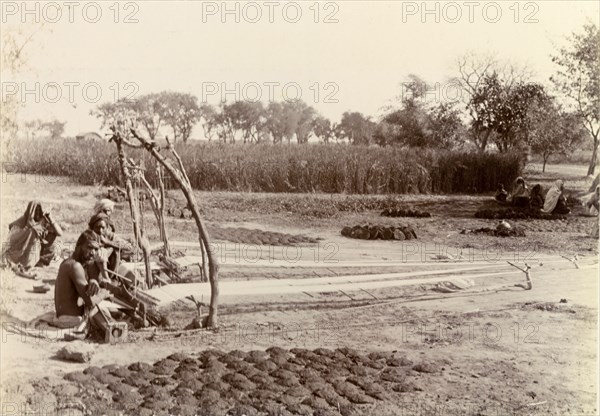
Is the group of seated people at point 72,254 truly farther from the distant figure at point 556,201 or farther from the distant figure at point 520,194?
the distant figure at point 556,201

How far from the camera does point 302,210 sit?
6.26 meters

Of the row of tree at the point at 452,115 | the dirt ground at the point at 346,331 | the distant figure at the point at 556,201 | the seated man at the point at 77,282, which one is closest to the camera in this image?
the dirt ground at the point at 346,331

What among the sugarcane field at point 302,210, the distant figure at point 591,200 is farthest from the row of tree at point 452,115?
the distant figure at point 591,200

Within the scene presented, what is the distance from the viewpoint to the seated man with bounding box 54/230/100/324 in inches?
226

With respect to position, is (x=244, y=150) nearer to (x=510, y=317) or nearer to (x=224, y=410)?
(x=224, y=410)

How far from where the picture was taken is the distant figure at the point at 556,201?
6.31 meters

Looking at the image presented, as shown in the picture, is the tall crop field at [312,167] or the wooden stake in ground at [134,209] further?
the tall crop field at [312,167]

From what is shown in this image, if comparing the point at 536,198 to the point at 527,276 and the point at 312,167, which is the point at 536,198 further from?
the point at 312,167

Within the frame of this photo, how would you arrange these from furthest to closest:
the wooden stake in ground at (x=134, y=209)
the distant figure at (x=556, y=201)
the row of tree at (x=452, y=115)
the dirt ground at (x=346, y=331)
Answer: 1. the distant figure at (x=556, y=201)
2. the row of tree at (x=452, y=115)
3. the wooden stake in ground at (x=134, y=209)
4. the dirt ground at (x=346, y=331)

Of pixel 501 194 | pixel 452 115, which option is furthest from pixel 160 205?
pixel 501 194

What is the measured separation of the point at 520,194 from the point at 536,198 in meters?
0.15

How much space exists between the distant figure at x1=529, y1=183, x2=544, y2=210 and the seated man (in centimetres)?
351

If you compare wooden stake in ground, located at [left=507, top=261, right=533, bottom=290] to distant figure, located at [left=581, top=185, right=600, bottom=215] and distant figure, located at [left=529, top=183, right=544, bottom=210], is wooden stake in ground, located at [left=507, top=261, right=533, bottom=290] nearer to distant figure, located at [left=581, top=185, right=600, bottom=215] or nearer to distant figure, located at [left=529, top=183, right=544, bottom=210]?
distant figure, located at [left=529, top=183, right=544, bottom=210]

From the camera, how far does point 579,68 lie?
20.3 ft
